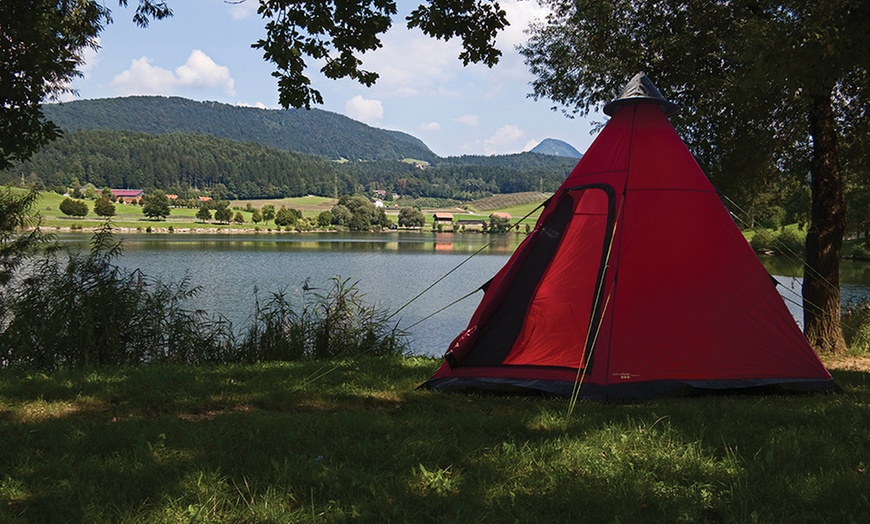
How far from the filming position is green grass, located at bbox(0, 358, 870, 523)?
9.89ft

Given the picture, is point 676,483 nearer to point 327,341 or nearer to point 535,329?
point 535,329

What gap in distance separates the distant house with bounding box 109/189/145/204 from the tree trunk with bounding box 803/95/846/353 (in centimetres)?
9940

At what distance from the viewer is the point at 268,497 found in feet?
10.1

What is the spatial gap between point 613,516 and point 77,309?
7.13 m

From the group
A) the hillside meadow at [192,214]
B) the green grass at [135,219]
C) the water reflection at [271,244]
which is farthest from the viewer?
the hillside meadow at [192,214]

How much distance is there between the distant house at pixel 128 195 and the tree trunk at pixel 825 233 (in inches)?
3914

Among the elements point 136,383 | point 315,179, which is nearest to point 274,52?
point 136,383

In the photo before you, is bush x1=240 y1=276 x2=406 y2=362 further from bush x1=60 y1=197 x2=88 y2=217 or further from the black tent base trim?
bush x1=60 y1=197 x2=88 y2=217

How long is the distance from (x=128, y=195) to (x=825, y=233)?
111 meters

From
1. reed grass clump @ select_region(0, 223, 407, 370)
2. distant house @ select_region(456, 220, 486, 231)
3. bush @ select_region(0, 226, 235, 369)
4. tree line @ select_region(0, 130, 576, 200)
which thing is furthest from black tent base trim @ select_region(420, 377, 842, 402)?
tree line @ select_region(0, 130, 576, 200)

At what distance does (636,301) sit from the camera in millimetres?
5598

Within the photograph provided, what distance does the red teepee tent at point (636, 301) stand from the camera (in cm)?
550

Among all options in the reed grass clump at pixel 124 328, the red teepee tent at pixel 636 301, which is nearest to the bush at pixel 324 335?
the reed grass clump at pixel 124 328

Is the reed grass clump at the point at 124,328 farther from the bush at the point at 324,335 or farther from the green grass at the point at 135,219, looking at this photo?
the green grass at the point at 135,219
